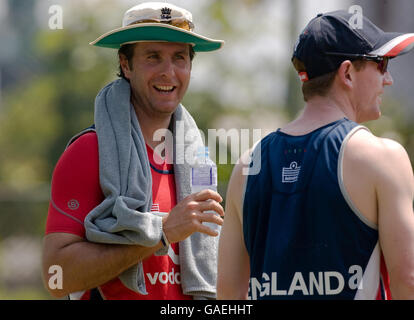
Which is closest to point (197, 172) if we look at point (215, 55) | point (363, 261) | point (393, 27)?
point (363, 261)

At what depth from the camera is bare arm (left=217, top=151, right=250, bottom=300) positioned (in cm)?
345

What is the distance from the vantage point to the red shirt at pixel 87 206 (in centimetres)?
371

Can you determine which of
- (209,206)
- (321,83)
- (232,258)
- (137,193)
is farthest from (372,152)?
(137,193)

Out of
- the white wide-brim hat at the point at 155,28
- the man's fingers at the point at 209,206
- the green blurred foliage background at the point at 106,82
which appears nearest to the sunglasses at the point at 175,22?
the white wide-brim hat at the point at 155,28

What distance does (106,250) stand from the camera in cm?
367

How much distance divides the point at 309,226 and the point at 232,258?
49 centimetres

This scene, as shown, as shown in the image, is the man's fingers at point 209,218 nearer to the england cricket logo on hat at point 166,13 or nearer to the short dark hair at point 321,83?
the short dark hair at point 321,83

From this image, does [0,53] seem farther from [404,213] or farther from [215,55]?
[404,213]

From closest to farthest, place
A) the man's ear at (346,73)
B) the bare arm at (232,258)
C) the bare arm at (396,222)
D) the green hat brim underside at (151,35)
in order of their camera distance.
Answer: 1. the bare arm at (396,222)
2. the man's ear at (346,73)
3. the bare arm at (232,258)
4. the green hat brim underside at (151,35)

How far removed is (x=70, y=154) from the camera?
3.78m

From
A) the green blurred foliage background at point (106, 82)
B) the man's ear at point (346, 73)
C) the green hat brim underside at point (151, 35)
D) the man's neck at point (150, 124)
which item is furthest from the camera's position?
the green blurred foliage background at point (106, 82)

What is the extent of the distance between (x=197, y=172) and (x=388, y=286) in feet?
3.67

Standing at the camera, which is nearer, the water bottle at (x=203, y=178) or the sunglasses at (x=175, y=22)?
the water bottle at (x=203, y=178)

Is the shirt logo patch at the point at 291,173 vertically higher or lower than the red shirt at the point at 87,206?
higher
